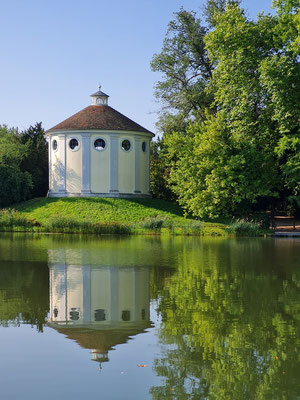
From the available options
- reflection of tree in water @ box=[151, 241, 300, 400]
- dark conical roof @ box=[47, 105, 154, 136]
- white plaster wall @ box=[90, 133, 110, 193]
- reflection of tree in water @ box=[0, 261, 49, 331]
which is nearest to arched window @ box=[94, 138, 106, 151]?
white plaster wall @ box=[90, 133, 110, 193]

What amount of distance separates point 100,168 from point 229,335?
43.1 meters

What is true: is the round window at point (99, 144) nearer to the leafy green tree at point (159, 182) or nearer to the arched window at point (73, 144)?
the arched window at point (73, 144)

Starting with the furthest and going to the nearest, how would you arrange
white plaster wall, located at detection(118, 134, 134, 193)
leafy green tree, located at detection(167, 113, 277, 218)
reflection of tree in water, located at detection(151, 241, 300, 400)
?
white plaster wall, located at detection(118, 134, 134, 193)
leafy green tree, located at detection(167, 113, 277, 218)
reflection of tree in water, located at detection(151, 241, 300, 400)

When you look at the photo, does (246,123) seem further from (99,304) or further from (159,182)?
(99,304)

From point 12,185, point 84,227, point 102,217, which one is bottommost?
point 84,227

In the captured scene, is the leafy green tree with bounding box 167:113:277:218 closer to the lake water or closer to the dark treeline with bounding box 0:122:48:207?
the dark treeline with bounding box 0:122:48:207

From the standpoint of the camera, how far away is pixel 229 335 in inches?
342

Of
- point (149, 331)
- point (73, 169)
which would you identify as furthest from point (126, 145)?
point (149, 331)

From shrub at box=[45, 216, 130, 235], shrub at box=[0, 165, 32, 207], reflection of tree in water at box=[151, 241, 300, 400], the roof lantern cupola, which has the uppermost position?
the roof lantern cupola

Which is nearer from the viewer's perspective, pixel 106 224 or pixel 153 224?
pixel 106 224

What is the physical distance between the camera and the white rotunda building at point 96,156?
5081 centimetres

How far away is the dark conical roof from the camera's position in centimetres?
5097

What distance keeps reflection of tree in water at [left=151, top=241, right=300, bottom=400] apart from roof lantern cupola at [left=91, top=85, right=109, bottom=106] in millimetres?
40665

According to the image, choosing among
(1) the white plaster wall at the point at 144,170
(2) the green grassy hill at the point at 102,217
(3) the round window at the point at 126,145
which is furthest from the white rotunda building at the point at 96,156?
(2) the green grassy hill at the point at 102,217
